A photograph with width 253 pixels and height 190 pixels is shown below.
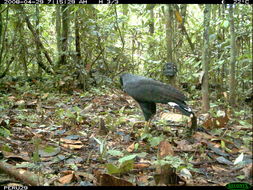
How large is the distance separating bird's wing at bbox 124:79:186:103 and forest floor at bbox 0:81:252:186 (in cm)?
40

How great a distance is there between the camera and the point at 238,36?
302 cm

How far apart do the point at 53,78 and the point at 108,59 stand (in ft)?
6.24

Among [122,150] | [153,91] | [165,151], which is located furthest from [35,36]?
[165,151]

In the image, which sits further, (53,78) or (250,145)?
(53,78)

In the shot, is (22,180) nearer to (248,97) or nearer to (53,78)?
(248,97)

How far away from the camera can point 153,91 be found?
12.6 feet

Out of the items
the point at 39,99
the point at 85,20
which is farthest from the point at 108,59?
the point at 39,99

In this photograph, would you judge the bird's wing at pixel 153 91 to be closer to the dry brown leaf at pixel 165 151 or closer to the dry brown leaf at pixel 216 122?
the dry brown leaf at pixel 216 122

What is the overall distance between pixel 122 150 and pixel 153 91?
0.86 meters

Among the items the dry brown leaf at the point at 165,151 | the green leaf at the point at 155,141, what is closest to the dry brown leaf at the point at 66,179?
the dry brown leaf at the point at 165,151

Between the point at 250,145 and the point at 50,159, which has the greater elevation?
the point at 250,145

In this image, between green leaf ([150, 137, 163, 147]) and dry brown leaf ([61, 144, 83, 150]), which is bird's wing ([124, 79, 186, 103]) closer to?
green leaf ([150, 137, 163, 147])

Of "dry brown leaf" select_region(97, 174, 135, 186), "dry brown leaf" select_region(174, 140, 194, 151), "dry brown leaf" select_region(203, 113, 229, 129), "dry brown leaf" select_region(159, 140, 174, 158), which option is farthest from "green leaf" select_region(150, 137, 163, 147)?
"dry brown leaf" select_region(97, 174, 135, 186)

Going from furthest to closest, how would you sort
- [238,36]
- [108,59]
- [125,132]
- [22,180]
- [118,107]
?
[108,59] < [118,107] < [125,132] < [238,36] < [22,180]
